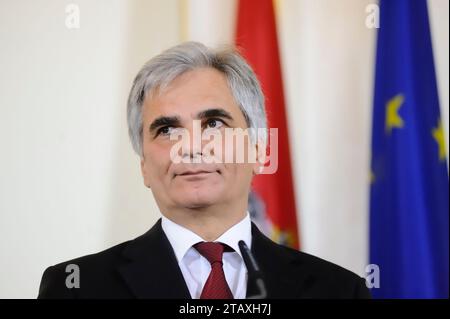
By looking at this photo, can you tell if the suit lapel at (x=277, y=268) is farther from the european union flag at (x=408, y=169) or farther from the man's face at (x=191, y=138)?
the european union flag at (x=408, y=169)

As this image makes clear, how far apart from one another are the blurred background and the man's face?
0.45 meters

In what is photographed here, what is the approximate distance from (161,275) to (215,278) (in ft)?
0.41

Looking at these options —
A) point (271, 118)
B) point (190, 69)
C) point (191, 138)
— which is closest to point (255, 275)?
point (191, 138)

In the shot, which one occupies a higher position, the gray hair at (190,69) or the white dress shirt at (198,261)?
the gray hair at (190,69)

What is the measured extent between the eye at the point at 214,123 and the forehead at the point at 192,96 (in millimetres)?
35

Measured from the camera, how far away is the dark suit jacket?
1461 millimetres

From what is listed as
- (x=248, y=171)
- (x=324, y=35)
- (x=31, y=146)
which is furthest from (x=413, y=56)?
(x=31, y=146)

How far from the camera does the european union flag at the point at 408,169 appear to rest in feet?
6.81

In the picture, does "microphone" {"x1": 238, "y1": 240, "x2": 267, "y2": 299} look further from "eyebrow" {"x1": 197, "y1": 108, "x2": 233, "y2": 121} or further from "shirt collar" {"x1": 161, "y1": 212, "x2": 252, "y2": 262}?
"eyebrow" {"x1": 197, "y1": 108, "x2": 233, "y2": 121}

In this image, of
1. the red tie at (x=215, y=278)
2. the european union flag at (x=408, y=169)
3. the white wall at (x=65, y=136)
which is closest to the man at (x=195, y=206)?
the red tie at (x=215, y=278)

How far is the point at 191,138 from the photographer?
1521 millimetres

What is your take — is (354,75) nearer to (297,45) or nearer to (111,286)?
(297,45)

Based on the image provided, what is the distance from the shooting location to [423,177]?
6.93 feet

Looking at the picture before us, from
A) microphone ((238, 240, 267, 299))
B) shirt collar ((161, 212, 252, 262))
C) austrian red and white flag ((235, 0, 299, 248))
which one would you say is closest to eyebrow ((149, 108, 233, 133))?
shirt collar ((161, 212, 252, 262))
